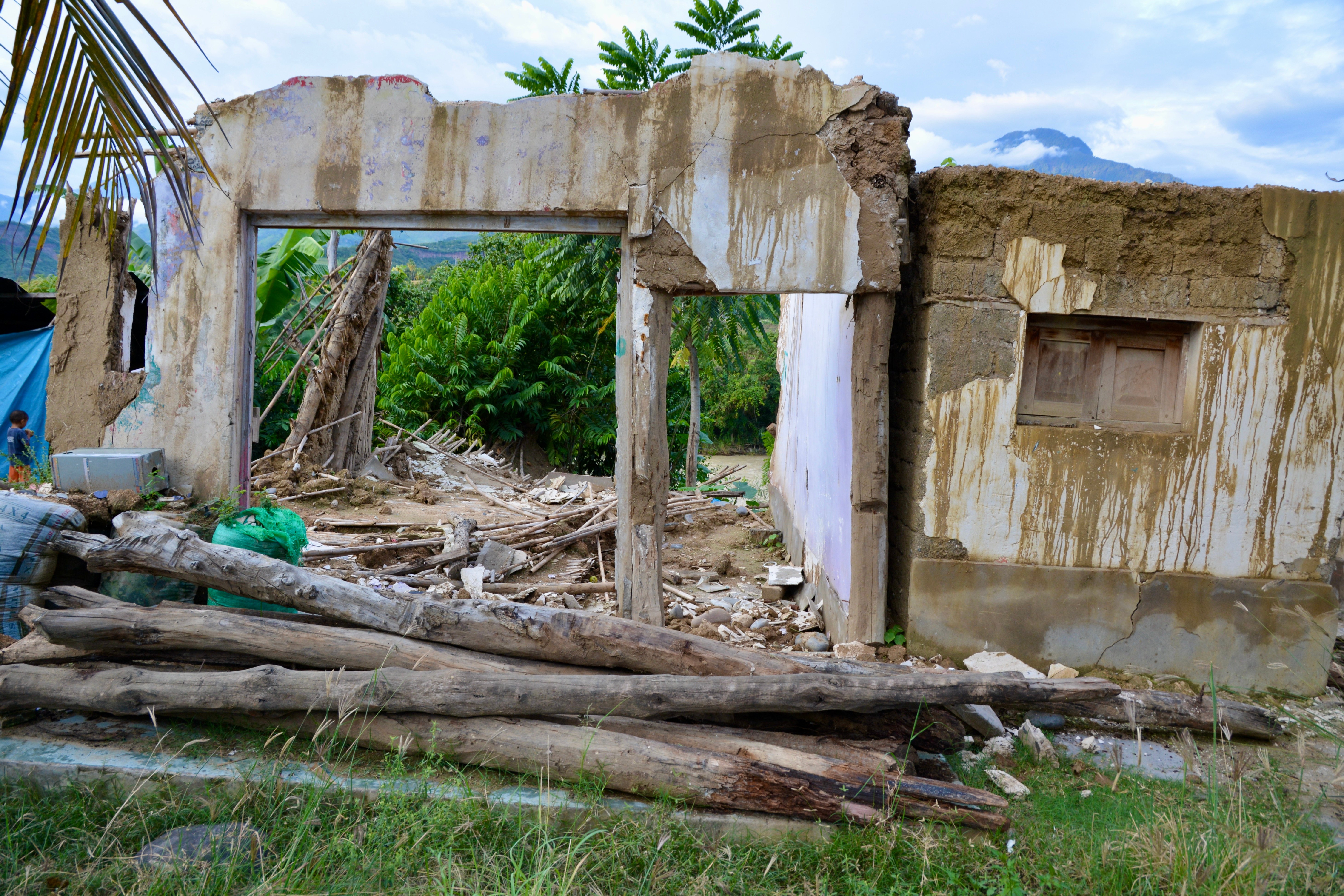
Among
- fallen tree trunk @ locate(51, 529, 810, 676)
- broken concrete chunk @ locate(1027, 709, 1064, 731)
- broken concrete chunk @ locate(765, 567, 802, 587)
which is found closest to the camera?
fallen tree trunk @ locate(51, 529, 810, 676)

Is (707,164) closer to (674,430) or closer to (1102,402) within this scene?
(1102,402)

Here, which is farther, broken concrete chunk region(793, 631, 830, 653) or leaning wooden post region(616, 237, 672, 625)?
broken concrete chunk region(793, 631, 830, 653)

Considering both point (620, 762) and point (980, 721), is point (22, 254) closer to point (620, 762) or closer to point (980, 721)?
point (620, 762)

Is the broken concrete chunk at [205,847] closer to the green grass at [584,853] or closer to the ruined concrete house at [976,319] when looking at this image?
the green grass at [584,853]

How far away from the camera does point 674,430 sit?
16844 mm

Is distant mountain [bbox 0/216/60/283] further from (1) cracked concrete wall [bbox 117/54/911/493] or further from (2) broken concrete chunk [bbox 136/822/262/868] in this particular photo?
(2) broken concrete chunk [bbox 136/822/262/868]

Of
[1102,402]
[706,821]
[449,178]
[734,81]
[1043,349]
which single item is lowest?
[706,821]

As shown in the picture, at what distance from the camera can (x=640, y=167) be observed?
5.15 meters

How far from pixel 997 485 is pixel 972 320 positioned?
3.50 feet

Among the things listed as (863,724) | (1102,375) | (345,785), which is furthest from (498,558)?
(1102,375)

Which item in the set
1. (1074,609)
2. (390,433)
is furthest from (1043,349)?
(390,433)

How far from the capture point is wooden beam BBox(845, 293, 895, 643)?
5.14 m

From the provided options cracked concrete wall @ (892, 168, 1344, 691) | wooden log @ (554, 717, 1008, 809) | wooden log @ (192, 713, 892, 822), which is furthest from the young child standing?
cracked concrete wall @ (892, 168, 1344, 691)

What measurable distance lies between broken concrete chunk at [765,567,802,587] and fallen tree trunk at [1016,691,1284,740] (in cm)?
311
